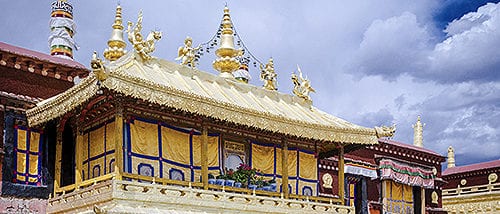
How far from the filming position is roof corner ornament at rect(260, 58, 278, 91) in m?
19.8

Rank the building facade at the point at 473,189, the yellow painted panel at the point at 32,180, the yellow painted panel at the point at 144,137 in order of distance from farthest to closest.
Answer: the building facade at the point at 473,189 < the yellow painted panel at the point at 32,180 < the yellow painted panel at the point at 144,137

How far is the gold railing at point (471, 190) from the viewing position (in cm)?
2972

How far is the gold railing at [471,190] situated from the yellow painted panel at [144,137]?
787 inches

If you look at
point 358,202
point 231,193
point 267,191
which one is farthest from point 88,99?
point 358,202

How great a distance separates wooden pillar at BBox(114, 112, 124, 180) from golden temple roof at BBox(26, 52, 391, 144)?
81 cm

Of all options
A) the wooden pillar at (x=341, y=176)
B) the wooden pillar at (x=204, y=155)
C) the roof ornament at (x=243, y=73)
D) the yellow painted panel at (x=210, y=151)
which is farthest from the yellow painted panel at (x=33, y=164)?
the roof ornament at (x=243, y=73)

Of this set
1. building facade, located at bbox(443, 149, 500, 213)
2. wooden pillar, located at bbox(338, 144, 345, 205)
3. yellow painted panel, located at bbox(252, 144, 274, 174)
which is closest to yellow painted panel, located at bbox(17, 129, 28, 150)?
yellow painted panel, located at bbox(252, 144, 274, 174)

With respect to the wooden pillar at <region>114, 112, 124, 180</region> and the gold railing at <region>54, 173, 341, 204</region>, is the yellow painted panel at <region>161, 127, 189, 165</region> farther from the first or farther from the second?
the wooden pillar at <region>114, 112, 124, 180</region>

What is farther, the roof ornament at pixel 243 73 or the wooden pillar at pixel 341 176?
the roof ornament at pixel 243 73

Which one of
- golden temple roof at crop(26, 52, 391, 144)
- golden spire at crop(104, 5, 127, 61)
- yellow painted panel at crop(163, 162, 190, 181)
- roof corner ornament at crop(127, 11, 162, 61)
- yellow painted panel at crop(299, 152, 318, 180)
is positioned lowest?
yellow painted panel at crop(163, 162, 190, 181)

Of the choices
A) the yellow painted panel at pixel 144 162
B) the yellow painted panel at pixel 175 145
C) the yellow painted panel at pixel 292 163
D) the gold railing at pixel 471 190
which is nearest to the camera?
the yellow painted panel at pixel 144 162

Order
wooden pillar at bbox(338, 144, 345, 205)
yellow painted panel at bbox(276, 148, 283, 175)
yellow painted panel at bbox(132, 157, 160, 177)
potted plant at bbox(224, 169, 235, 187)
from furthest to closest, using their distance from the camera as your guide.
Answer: wooden pillar at bbox(338, 144, 345, 205), yellow painted panel at bbox(276, 148, 283, 175), potted plant at bbox(224, 169, 235, 187), yellow painted panel at bbox(132, 157, 160, 177)

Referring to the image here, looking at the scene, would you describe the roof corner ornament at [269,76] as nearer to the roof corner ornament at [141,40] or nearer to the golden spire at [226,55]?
the golden spire at [226,55]

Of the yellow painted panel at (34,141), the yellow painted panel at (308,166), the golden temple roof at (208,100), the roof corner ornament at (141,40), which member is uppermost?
the roof corner ornament at (141,40)
